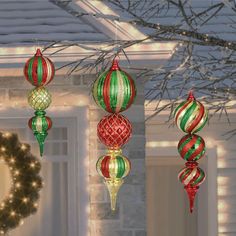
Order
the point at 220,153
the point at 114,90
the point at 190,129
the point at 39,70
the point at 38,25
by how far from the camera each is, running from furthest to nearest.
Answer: the point at 220,153 → the point at 38,25 → the point at 39,70 → the point at 190,129 → the point at 114,90

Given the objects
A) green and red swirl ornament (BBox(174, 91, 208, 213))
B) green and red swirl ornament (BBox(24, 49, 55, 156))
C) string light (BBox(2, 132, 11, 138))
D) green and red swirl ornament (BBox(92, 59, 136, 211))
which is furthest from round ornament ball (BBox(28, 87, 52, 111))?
string light (BBox(2, 132, 11, 138))

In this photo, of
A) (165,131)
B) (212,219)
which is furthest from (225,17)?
(212,219)

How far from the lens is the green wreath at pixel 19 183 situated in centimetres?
1249

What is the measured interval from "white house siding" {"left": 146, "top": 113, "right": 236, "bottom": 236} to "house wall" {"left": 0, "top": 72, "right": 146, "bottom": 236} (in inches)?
153

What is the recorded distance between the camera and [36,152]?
12617mm

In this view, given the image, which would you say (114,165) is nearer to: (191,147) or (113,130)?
(113,130)

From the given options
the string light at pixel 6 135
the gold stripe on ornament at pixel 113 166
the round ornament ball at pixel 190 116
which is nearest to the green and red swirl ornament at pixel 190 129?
the round ornament ball at pixel 190 116

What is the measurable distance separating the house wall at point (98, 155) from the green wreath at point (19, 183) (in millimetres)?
524

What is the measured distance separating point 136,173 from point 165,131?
4.04 metres

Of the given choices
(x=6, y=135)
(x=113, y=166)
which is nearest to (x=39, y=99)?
(x=113, y=166)

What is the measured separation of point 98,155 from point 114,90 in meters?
3.94

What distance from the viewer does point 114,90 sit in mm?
8508

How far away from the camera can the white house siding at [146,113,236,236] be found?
53.6ft

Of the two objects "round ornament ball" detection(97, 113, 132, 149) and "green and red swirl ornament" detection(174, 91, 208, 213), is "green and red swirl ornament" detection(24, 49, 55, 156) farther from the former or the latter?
"green and red swirl ornament" detection(174, 91, 208, 213)
